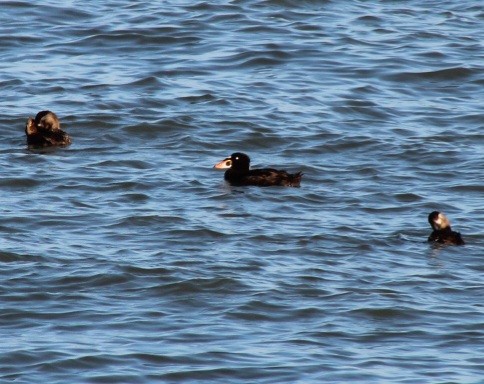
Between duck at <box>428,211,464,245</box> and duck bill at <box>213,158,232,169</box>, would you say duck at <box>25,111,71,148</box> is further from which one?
duck at <box>428,211,464,245</box>

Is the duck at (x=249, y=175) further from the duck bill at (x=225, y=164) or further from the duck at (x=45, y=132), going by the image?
the duck at (x=45, y=132)

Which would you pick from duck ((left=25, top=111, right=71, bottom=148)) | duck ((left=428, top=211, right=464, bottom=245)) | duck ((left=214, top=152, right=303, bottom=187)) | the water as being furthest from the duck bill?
duck ((left=428, top=211, right=464, bottom=245))

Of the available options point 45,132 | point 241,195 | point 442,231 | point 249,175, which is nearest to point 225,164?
point 249,175

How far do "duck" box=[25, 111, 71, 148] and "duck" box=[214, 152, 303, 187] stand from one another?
6.23ft

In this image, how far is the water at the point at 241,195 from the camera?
33.5 ft

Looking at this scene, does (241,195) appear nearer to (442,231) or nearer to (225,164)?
(225,164)

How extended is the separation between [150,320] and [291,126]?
692cm

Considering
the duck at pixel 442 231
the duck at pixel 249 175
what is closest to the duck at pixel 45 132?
the duck at pixel 249 175

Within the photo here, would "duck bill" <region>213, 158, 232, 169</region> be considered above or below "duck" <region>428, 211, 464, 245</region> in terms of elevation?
above

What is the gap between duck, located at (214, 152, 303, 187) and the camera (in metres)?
14.7

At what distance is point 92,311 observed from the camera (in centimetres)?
1082

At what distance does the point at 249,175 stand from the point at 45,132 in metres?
2.33

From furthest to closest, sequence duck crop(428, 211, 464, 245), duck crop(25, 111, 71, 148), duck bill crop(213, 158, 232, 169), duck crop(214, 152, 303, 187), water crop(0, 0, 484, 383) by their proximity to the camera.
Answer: duck crop(25, 111, 71, 148) → duck bill crop(213, 158, 232, 169) → duck crop(214, 152, 303, 187) → duck crop(428, 211, 464, 245) → water crop(0, 0, 484, 383)

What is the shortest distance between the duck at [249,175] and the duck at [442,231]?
6.33 ft
